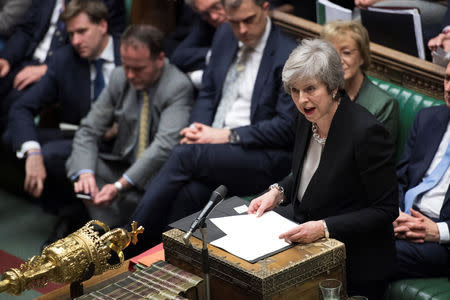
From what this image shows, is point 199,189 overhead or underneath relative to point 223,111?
underneath

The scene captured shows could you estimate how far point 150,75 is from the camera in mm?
4012

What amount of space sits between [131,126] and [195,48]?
2.12 feet

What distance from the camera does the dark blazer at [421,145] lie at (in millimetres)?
3201

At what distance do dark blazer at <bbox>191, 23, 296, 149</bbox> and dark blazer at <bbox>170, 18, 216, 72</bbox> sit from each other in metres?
0.32

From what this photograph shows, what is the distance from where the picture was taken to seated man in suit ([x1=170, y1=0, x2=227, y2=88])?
4.27m

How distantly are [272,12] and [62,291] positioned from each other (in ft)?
7.18

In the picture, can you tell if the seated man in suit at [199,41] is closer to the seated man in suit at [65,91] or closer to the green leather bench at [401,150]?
the seated man in suit at [65,91]

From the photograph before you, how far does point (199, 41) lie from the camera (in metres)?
4.46

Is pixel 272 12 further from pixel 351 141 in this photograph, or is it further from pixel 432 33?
pixel 351 141

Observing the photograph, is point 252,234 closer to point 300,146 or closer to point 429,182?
point 300,146

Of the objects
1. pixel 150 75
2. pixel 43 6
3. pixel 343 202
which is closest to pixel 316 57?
pixel 343 202

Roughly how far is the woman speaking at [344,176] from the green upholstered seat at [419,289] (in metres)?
0.16

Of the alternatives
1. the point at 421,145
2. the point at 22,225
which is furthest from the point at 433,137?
the point at 22,225

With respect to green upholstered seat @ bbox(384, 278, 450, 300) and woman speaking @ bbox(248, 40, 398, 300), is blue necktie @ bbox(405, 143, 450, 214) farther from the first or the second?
woman speaking @ bbox(248, 40, 398, 300)
